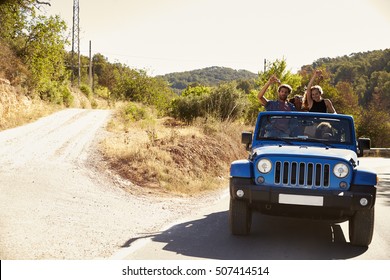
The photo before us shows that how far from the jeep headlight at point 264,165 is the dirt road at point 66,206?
194cm

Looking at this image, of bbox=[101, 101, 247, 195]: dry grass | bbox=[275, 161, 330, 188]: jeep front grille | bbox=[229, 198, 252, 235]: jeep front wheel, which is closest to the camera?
bbox=[275, 161, 330, 188]: jeep front grille

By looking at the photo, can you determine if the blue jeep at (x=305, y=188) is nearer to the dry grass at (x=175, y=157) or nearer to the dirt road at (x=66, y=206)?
the dirt road at (x=66, y=206)

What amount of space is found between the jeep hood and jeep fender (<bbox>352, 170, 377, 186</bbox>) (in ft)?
0.75

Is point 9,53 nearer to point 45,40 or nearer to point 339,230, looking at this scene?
point 45,40

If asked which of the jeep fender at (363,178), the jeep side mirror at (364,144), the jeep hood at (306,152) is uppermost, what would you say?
the jeep side mirror at (364,144)

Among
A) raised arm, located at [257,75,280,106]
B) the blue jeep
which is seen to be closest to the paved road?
the blue jeep

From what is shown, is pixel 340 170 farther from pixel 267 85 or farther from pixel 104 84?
pixel 104 84

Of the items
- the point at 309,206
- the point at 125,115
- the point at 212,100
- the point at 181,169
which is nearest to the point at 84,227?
the point at 309,206

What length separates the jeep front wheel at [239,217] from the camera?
20.7 feet

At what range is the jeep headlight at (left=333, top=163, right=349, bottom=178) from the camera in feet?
19.5

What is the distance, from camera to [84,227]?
695cm

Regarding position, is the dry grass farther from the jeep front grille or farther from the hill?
the hill

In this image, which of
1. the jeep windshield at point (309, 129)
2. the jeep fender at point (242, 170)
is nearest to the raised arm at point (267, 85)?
the jeep windshield at point (309, 129)

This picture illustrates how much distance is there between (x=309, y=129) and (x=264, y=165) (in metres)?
1.58
